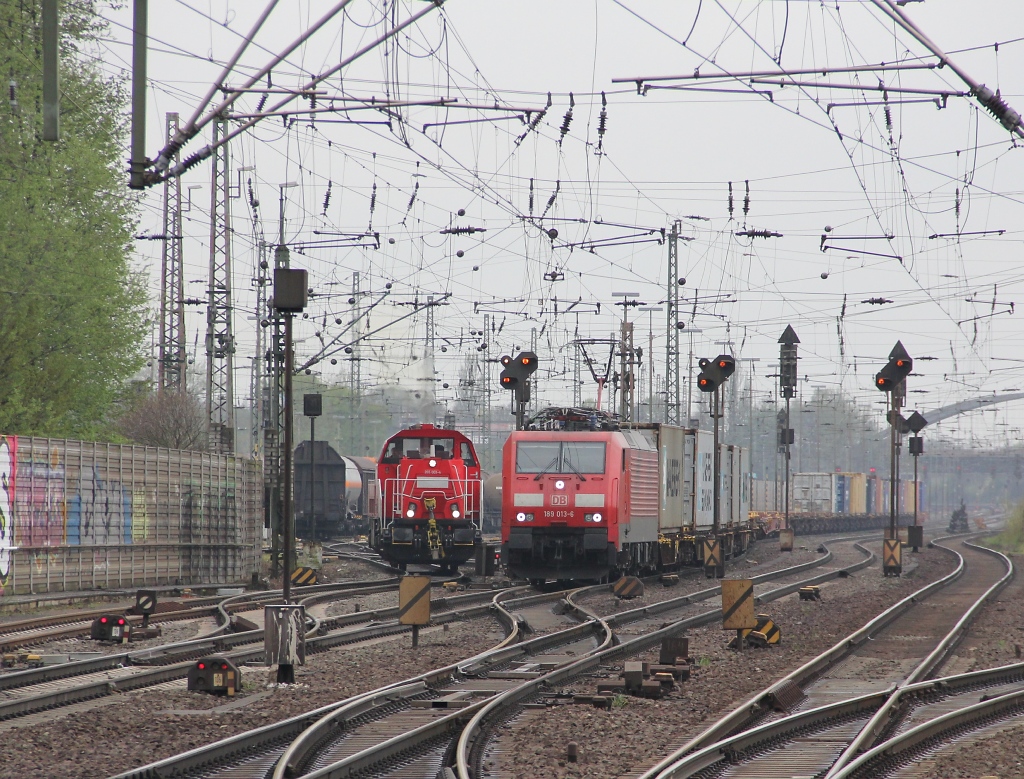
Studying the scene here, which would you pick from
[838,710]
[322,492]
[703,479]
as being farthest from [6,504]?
[322,492]

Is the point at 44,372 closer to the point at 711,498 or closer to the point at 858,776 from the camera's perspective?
the point at 711,498

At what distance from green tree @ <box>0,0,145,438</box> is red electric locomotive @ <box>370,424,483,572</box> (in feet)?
26.1

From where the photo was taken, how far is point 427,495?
29.6 metres

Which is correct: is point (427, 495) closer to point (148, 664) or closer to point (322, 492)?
point (148, 664)

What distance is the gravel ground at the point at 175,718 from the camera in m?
8.98

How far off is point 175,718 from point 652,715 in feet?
13.4

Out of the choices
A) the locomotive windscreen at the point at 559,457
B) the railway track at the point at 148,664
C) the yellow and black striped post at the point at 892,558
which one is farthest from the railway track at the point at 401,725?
the yellow and black striped post at the point at 892,558

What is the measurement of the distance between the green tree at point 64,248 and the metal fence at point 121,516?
4483 millimetres

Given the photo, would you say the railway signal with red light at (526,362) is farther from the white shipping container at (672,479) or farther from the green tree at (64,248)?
the green tree at (64,248)

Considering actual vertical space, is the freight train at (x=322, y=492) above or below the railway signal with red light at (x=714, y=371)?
below

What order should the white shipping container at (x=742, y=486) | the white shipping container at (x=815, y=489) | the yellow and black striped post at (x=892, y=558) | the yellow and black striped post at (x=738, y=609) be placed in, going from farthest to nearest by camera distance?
the white shipping container at (x=815, y=489) < the white shipping container at (x=742, y=486) < the yellow and black striped post at (x=892, y=558) < the yellow and black striped post at (x=738, y=609)

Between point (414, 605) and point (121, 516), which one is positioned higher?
point (121, 516)

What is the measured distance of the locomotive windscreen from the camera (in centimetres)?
2544

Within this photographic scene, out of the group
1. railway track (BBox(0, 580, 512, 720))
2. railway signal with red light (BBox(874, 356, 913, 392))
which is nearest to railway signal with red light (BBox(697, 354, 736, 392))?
railway signal with red light (BBox(874, 356, 913, 392))
